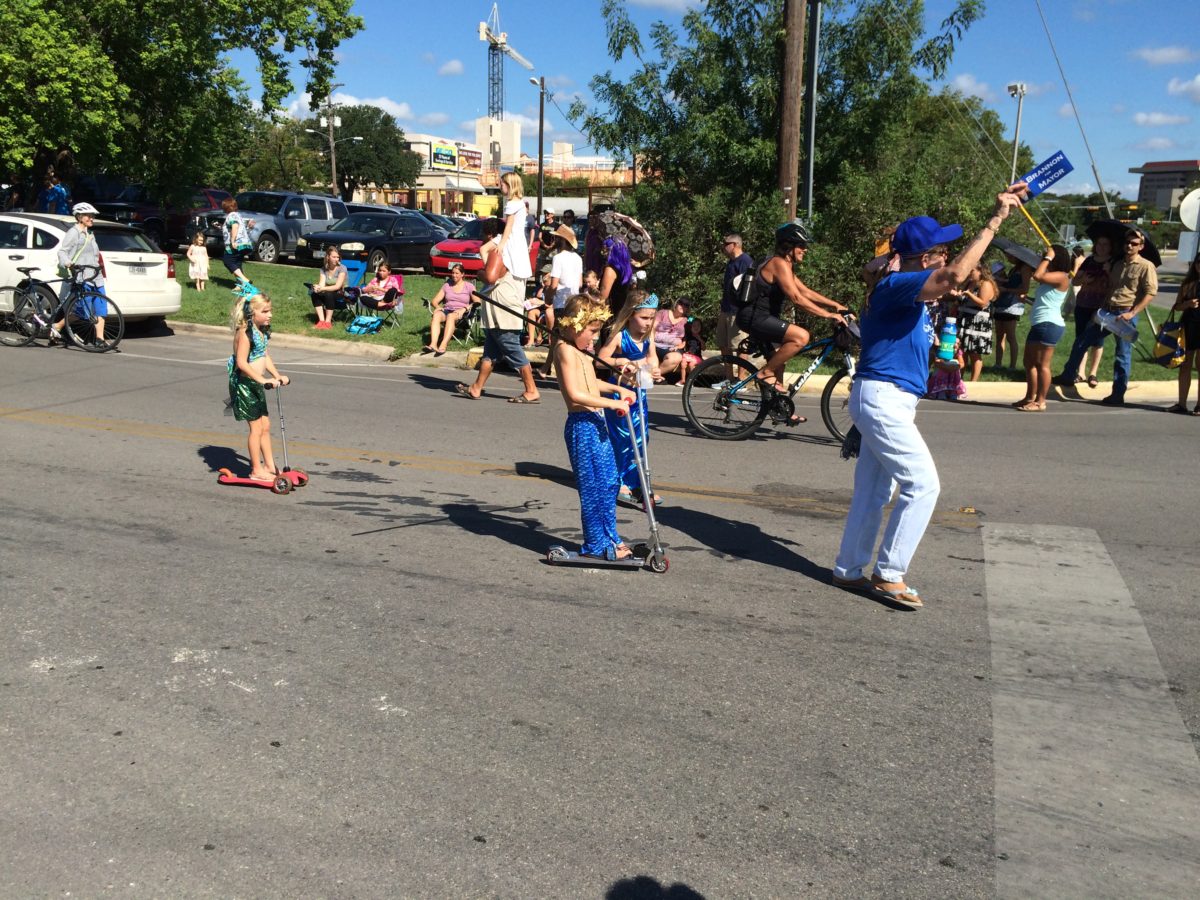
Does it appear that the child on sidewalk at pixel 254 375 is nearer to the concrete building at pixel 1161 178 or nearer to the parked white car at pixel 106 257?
the parked white car at pixel 106 257

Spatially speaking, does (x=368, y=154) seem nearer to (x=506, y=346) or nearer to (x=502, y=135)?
(x=502, y=135)

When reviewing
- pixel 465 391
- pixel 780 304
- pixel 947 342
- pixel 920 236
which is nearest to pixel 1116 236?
pixel 947 342

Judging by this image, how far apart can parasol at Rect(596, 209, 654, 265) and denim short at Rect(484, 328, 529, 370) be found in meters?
1.61

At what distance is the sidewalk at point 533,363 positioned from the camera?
12953mm

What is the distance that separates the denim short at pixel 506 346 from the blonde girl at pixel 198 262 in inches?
422

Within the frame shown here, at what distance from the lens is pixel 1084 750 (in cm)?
416

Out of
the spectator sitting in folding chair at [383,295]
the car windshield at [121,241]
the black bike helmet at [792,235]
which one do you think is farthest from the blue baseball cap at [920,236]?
the car windshield at [121,241]

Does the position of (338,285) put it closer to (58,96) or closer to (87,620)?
(58,96)

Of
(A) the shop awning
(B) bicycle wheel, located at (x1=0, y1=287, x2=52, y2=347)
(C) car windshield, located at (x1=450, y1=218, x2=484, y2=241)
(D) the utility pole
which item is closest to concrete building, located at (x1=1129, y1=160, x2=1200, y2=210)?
(A) the shop awning

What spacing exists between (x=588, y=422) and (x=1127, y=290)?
28.5 feet

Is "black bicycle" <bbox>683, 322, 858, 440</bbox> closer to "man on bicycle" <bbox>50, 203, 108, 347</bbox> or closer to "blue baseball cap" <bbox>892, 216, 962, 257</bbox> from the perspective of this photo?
"blue baseball cap" <bbox>892, 216, 962, 257</bbox>

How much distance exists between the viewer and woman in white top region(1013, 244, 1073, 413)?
11.8m

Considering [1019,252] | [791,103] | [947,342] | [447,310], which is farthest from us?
[447,310]

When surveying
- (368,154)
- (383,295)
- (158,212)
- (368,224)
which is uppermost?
(368,154)
